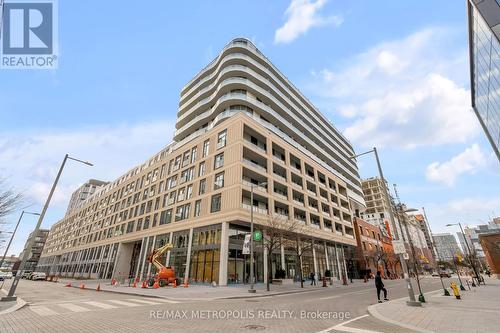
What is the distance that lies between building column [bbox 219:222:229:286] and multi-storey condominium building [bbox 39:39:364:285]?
4.0 inches


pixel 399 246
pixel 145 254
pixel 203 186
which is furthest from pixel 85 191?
pixel 399 246

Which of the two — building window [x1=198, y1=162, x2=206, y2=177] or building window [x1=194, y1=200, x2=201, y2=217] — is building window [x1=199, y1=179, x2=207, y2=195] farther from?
building window [x1=194, y1=200, x2=201, y2=217]

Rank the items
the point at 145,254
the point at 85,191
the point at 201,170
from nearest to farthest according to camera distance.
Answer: the point at 201,170
the point at 145,254
the point at 85,191

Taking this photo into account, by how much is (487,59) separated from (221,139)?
1105 inches

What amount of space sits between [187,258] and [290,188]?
1716 cm

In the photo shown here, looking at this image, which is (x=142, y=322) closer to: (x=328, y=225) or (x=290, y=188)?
(x=290, y=188)

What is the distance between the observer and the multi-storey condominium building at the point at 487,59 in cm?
1855

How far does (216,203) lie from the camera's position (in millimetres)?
29938

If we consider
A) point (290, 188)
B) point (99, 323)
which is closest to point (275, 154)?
point (290, 188)

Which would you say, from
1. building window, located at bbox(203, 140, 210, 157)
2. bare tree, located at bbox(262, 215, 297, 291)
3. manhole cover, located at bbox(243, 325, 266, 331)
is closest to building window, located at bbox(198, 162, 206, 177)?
building window, located at bbox(203, 140, 210, 157)

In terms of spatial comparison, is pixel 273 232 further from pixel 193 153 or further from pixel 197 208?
pixel 193 153

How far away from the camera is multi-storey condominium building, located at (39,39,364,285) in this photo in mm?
29047

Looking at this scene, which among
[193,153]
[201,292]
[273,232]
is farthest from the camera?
[193,153]

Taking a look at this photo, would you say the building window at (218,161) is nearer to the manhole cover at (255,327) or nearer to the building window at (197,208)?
the building window at (197,208)
